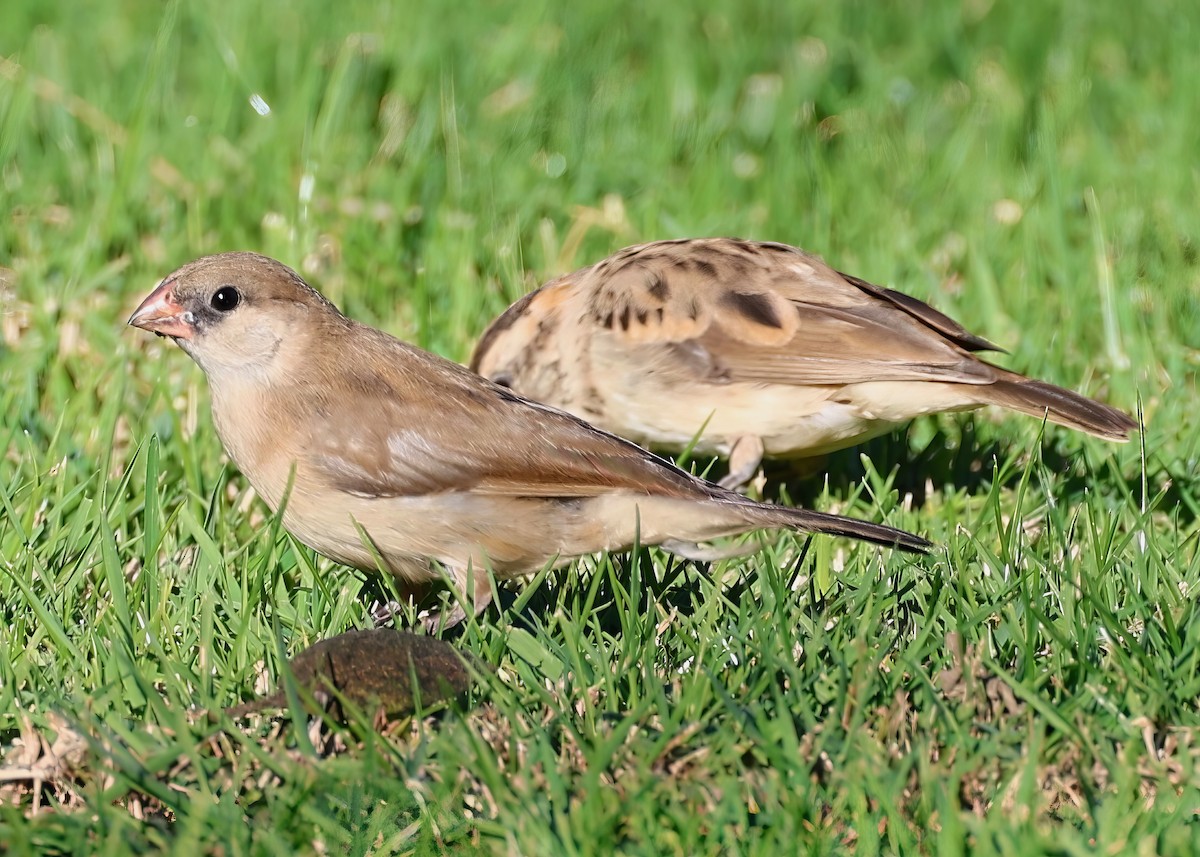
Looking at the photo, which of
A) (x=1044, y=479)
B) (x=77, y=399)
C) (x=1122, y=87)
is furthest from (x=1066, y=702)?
(x=1122, y=87)

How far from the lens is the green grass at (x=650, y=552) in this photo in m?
3.63

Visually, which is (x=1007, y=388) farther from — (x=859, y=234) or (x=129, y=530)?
(x=129, y=530)

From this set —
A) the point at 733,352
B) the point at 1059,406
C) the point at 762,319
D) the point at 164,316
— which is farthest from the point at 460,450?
the point at 1059,406

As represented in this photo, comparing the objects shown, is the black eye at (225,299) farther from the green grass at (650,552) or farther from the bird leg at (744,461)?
the bird leg at (744,461)

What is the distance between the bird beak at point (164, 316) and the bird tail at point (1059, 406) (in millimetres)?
2751

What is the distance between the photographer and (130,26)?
31.9 ft

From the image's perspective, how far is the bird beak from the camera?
194 inches

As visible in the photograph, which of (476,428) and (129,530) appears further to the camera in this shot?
(129,530)

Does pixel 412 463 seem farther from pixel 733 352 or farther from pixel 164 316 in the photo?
pixel 733 352

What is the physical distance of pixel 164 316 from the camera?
16.2 ft

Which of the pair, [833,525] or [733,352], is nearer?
[833,525]

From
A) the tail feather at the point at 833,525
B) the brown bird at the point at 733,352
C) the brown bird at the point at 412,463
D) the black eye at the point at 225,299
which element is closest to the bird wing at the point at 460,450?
the brown bird at the point at 412,463

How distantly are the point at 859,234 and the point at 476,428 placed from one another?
3627 mm

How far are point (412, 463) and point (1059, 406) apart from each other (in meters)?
2.28
